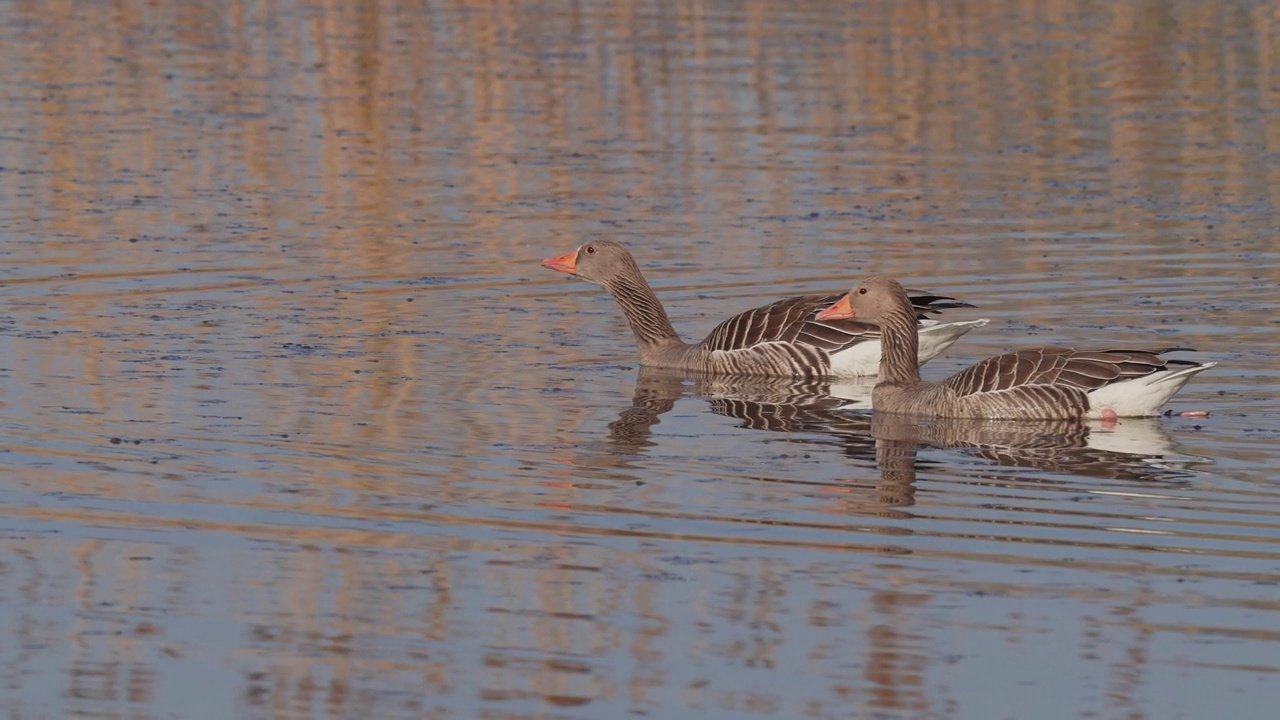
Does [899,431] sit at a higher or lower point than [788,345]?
lower

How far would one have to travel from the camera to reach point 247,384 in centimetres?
1412

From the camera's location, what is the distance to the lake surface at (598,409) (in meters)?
8.37

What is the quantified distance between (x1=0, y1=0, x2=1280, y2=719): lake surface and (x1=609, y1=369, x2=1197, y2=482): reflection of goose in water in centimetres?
6

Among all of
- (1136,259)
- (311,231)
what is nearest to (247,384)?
(311,231)

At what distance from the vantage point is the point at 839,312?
14.4 m

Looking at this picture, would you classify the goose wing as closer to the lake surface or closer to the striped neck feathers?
the lake surface

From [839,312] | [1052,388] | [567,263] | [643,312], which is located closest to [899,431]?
[1052,388]

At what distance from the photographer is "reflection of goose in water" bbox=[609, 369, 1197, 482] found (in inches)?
479

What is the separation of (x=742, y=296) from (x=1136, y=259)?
351cm

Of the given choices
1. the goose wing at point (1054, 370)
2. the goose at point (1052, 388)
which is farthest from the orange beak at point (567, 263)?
the goose wing at point (1054, 370)

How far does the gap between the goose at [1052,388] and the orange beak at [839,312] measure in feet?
2.19

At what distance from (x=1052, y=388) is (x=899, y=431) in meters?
0.98

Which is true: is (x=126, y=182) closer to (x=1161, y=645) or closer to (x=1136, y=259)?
(x=1136, y=259)

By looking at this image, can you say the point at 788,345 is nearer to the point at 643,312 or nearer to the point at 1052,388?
the point at 643,312
